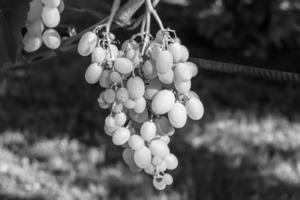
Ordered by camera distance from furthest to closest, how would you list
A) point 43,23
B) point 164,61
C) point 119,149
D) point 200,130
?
point 200,130, point 119,149, point 43,23, point 164,61

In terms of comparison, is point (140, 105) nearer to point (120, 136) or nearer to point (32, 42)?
point (120, 136)

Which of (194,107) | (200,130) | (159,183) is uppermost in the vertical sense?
(194,107)

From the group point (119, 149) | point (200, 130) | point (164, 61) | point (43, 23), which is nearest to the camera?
point (164, 61)

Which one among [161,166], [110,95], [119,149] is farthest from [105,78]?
[119,149]

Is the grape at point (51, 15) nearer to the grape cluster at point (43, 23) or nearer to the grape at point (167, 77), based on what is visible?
the grape cluster at point (43, 23)

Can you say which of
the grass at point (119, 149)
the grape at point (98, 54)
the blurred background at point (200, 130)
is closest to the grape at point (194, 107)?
the grape at point (98, 54)

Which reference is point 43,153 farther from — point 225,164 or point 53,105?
point 225,164

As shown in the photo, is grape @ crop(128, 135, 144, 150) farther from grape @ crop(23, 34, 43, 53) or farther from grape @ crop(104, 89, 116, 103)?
→ grape @ crop(23, 34, 43, 53)

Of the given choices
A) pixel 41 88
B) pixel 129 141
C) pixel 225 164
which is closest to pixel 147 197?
pixel 225 164
